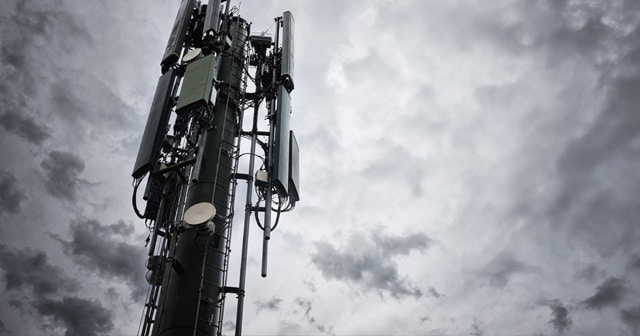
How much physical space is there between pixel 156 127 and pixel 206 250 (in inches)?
314

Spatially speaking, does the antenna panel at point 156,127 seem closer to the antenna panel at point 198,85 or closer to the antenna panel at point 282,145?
the antenna panel at point 198,85

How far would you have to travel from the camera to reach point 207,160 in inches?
897

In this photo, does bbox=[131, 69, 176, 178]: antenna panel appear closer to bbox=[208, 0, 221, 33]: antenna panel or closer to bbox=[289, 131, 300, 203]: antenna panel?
bbox=[208, 0, 221, 33]: antenna panel

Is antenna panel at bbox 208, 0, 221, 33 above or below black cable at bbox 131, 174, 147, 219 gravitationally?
above

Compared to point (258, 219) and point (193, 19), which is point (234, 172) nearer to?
point (258, 219)

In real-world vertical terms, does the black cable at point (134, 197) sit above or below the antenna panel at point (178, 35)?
below

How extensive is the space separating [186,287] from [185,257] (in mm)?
1467

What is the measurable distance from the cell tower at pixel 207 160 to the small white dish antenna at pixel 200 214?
1.9 inches

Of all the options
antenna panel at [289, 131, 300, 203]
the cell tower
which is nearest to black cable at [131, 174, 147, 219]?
the cell tower

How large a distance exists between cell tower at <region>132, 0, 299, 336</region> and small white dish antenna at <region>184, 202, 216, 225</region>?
49 millimetres

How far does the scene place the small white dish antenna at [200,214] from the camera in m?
18.7

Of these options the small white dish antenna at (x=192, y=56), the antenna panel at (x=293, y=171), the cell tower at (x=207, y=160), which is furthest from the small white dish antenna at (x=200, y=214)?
the small white dish antenna at (x=192, y=56)

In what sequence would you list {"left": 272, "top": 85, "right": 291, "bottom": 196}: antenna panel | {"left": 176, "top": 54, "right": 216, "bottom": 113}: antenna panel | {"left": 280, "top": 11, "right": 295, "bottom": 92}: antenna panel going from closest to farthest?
1. {"left": 176, "top": 54, "right": 216, "bottom": 113}: antenna panel
2. {"left": 272, "top": 85, "right": 291, "bottom": 196}: antenna panel
3. {"left": 280, "top": 11, "right": 295, "bottom": 92}: antenna panel

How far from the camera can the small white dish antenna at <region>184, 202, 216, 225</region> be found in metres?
18.7
